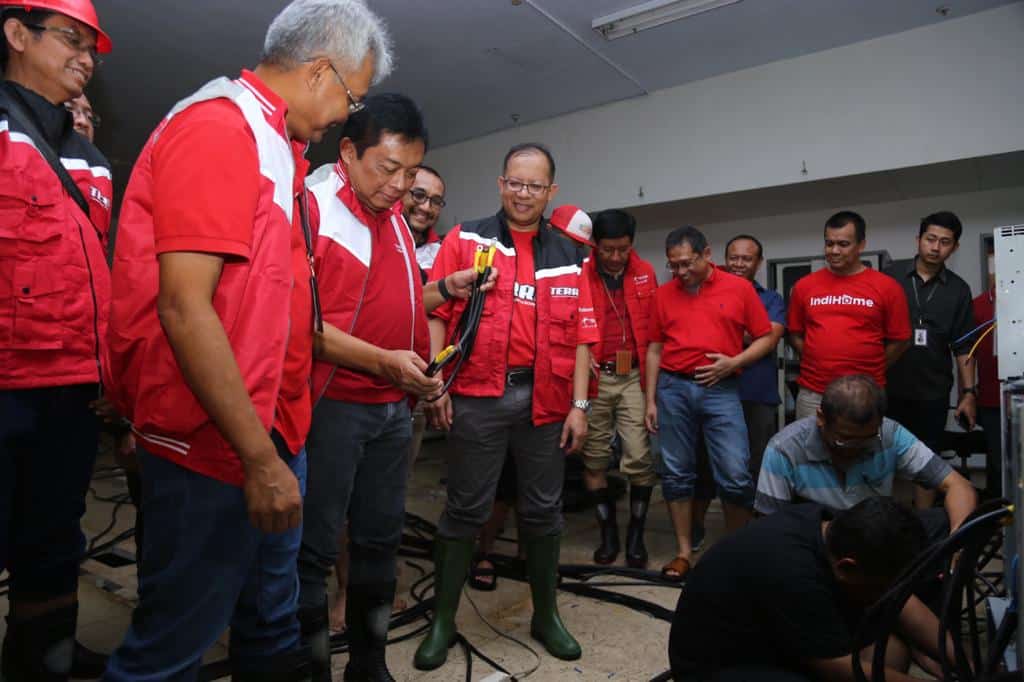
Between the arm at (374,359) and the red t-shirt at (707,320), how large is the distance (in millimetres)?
1902

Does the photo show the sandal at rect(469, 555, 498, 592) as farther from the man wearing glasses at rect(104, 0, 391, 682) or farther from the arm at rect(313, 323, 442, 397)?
the man wearing glasses at rect(104, 0, 391, 682)

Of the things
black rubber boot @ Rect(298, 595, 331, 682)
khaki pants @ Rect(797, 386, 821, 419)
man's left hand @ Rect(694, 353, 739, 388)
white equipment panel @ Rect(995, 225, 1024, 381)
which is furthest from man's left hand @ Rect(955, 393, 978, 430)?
black rubber boot @ Rect(298, 595, 331, 682)

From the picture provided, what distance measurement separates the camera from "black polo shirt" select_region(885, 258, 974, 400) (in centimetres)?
363

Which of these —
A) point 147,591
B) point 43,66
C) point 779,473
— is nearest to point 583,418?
point 779,473

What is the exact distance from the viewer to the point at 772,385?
392cm

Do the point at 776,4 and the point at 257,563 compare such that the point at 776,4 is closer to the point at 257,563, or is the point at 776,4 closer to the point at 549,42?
the point at 549,42

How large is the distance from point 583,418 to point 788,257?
4.30 meters

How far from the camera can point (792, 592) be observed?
4.71 feet

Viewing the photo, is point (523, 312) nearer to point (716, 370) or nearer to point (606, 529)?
point (716, 370)

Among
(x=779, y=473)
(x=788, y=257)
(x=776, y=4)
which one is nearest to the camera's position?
(x=779, y=473)

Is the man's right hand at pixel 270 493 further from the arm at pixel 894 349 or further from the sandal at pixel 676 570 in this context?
the arm at pixel 894 349

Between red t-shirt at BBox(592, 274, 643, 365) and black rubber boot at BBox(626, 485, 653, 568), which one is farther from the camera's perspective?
red t-shirt at BBox(592, 274, 643, 365)

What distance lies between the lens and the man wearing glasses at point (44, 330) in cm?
142

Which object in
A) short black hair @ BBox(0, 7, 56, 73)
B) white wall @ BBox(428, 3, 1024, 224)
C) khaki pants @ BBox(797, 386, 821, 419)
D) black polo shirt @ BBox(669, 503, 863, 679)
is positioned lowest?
black polo shirt @ BBox(669, 503, 863, 679)
